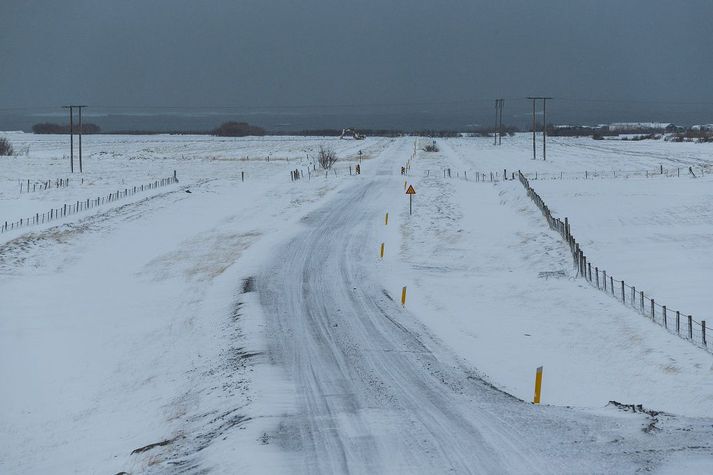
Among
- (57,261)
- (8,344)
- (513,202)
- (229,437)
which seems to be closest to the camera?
(229,437)

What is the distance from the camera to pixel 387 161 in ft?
318

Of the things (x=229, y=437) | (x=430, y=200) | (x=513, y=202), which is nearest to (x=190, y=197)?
(x=430, y=200)

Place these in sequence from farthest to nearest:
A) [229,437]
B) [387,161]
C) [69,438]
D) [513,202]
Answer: [387,161] < [513,202] < [69,438] < [229,437]

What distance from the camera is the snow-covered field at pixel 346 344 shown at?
508 inches

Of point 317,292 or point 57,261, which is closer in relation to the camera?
point 317,292

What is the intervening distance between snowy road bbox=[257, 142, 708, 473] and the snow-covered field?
6 centimetres

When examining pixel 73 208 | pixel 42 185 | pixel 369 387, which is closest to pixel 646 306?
pixel 369 387

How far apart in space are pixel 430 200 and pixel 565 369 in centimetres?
3386

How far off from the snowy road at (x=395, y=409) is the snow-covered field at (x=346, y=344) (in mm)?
56

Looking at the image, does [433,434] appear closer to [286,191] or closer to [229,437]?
[229,437]

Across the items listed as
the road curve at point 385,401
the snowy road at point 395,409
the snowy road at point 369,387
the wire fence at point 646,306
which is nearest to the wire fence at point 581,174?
the wire fence at point 646,306

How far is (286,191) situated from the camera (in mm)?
60719

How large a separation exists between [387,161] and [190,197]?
142 feet

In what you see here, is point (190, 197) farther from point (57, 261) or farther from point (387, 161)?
point (387, 161)
